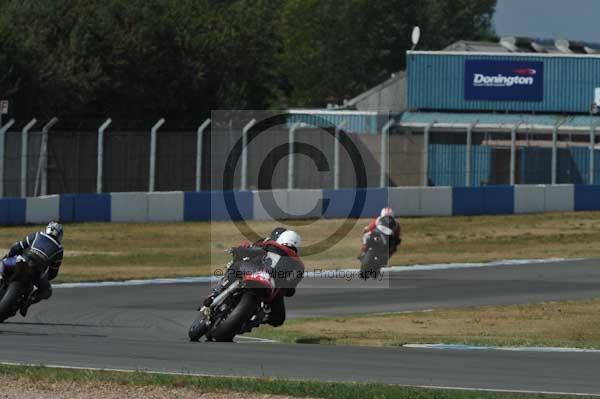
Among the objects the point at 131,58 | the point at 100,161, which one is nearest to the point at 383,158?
the point at 100,161

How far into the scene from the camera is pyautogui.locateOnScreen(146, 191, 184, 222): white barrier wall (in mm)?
32469

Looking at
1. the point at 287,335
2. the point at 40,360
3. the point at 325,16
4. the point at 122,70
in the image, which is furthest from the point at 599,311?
the point at 325,16

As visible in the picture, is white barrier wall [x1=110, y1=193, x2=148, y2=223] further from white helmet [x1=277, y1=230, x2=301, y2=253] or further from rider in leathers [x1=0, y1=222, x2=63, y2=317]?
white helmet [x1=277, y1=230, x2=301, y2=253]

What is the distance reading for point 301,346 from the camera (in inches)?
562

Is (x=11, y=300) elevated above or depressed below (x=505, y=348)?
above

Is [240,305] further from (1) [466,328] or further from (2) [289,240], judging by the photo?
(1) [466,328]

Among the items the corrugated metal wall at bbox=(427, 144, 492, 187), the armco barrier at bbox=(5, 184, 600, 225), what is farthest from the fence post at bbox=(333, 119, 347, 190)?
the corrugated metal wall at bbox=(427, 144, 492, 187)

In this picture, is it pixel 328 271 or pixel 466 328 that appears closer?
pixel 466 328

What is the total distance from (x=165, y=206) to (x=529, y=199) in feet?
32.7

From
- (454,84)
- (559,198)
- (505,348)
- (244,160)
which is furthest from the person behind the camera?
(454,84)

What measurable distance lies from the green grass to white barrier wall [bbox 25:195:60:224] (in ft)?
64.5

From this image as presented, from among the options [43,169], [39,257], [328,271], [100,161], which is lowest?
[328,271]

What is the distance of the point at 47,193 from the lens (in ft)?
106

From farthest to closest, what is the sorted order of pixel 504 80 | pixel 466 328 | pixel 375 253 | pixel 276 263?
pixel 504 80, pixel 375 253, pixel 466 328, pixel 276 263
